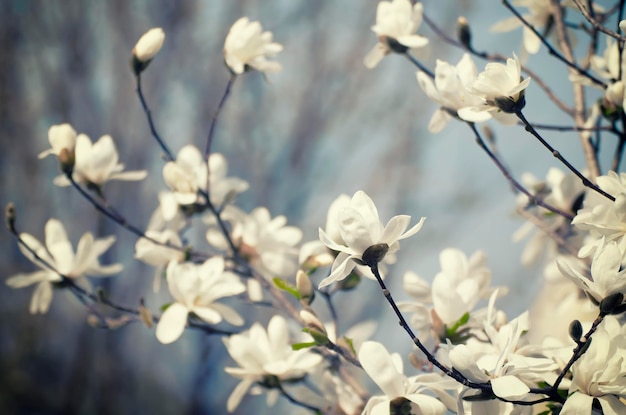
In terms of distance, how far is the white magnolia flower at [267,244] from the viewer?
537 millimetres

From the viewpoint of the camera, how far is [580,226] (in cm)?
35

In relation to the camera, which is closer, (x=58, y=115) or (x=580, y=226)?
(x=580, y=226)

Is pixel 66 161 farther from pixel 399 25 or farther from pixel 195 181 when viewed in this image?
pixel 399 25

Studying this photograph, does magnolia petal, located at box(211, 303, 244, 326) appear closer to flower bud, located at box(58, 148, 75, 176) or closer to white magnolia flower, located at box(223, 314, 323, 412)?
white magnolia flower, located at box(223, 314, 323, 412)

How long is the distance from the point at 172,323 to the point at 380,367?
0.63 feet

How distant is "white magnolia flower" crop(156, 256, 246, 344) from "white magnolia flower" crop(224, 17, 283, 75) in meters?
0.18

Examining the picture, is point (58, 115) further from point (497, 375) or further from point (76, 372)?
point (497, 375)

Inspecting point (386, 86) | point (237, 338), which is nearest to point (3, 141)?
point (386, 86)

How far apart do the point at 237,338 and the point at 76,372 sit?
1.18m

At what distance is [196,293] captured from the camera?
47 centimetres

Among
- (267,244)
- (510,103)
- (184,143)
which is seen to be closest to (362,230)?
(510,103)

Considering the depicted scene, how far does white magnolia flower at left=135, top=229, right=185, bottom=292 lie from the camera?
20.1 inches

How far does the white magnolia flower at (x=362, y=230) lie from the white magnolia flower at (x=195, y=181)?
21 centimetres

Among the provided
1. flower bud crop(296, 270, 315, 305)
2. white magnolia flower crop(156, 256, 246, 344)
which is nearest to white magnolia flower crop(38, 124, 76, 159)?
white magnolia flower crop(156, 256, 246, 344)
